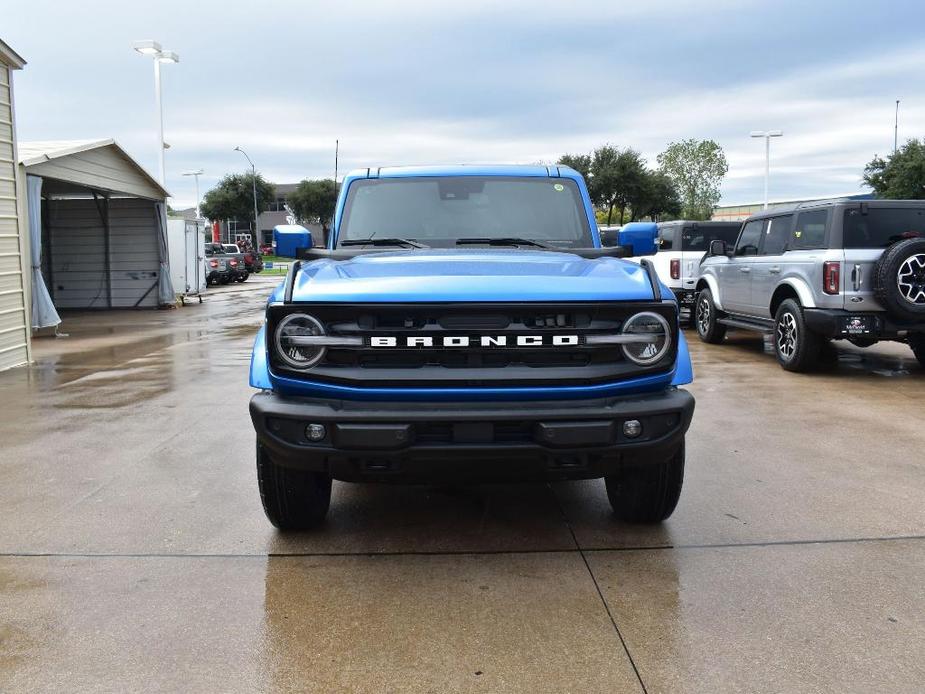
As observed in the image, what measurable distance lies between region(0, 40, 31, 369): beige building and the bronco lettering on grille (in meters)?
9.01

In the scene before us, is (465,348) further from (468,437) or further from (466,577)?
(466,577)

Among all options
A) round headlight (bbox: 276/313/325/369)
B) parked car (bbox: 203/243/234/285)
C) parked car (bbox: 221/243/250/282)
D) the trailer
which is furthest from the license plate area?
parked car (bbox: 221/243/250/282)

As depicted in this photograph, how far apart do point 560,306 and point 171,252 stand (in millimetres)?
21918

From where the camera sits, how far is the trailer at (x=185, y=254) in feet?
76.2

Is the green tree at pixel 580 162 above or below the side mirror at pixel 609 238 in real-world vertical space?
above

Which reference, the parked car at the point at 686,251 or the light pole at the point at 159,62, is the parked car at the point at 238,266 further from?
the parked car at the point at 686,251

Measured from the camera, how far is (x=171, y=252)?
23.2m

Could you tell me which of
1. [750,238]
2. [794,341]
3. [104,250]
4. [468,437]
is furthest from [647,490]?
[104,250]

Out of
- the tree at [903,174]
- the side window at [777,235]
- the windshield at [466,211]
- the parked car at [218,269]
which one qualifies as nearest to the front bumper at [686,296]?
the side window at [777,235]

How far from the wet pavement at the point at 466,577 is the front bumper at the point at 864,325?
2146mm

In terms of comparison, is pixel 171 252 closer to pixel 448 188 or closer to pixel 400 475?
pixel 448 188

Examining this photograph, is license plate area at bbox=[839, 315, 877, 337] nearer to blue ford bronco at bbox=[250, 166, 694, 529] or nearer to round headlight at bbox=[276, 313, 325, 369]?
blue ford bronco at bbox=[250, 166, 694, 529]

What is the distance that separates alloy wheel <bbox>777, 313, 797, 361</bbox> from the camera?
9.05 m

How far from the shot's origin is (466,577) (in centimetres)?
358
